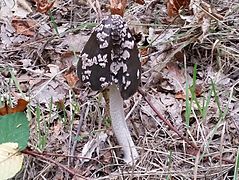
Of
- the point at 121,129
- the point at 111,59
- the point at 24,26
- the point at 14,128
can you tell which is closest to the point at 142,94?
the point at 121,129

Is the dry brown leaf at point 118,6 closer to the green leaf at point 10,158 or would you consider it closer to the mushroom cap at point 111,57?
the mushroom cap at point 111,57

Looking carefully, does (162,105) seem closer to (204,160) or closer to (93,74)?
(204,160)

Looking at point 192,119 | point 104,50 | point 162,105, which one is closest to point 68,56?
point 162,105

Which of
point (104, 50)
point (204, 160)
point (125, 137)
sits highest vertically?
point (104, 50)

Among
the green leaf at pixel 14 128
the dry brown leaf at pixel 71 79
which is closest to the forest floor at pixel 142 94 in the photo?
the dry brown leaf at pixel 71 79

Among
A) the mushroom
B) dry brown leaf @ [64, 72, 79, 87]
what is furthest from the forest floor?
the mushroom

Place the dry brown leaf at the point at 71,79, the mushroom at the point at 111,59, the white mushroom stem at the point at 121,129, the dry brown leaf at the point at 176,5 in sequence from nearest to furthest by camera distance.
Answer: the mushroom at the point at 111,59 → the white mushroom stem at the point at 121,129 → the dry brown leaf at the point at 71,79 → the dry brown leaf at the point at 176,5
